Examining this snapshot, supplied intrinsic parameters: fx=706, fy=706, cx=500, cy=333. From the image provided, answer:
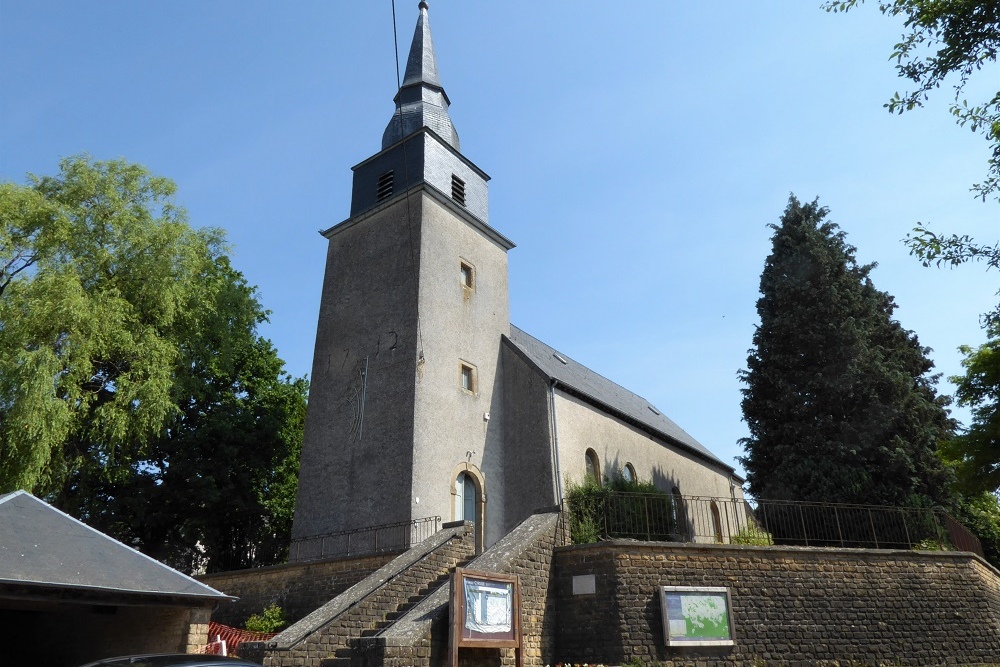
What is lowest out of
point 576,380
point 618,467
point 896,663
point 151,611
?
point 896,663

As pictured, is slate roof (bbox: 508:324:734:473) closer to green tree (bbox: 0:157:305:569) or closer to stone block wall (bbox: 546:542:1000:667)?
stone block wall (bbox: 546:542:1000:667)

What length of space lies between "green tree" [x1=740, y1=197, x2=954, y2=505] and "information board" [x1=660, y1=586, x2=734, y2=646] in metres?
7.02

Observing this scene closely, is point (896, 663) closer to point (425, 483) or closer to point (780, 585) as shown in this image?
point (780, 585)

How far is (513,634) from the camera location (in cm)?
1120

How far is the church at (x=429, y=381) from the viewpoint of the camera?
1778 centimetres

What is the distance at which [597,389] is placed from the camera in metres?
25.8

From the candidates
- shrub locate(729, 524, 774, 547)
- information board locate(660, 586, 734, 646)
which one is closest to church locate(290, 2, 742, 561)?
shrub locate(729, 524, 774, 547)

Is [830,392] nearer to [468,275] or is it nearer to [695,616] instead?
[695,616]

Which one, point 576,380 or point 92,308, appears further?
point 576,380

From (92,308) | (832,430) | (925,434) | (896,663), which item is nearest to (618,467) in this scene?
(832,430)

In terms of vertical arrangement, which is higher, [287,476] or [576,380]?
[576,380]

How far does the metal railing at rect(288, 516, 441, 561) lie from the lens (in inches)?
636

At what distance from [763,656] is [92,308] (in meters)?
17.4

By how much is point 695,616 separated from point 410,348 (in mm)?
9536
